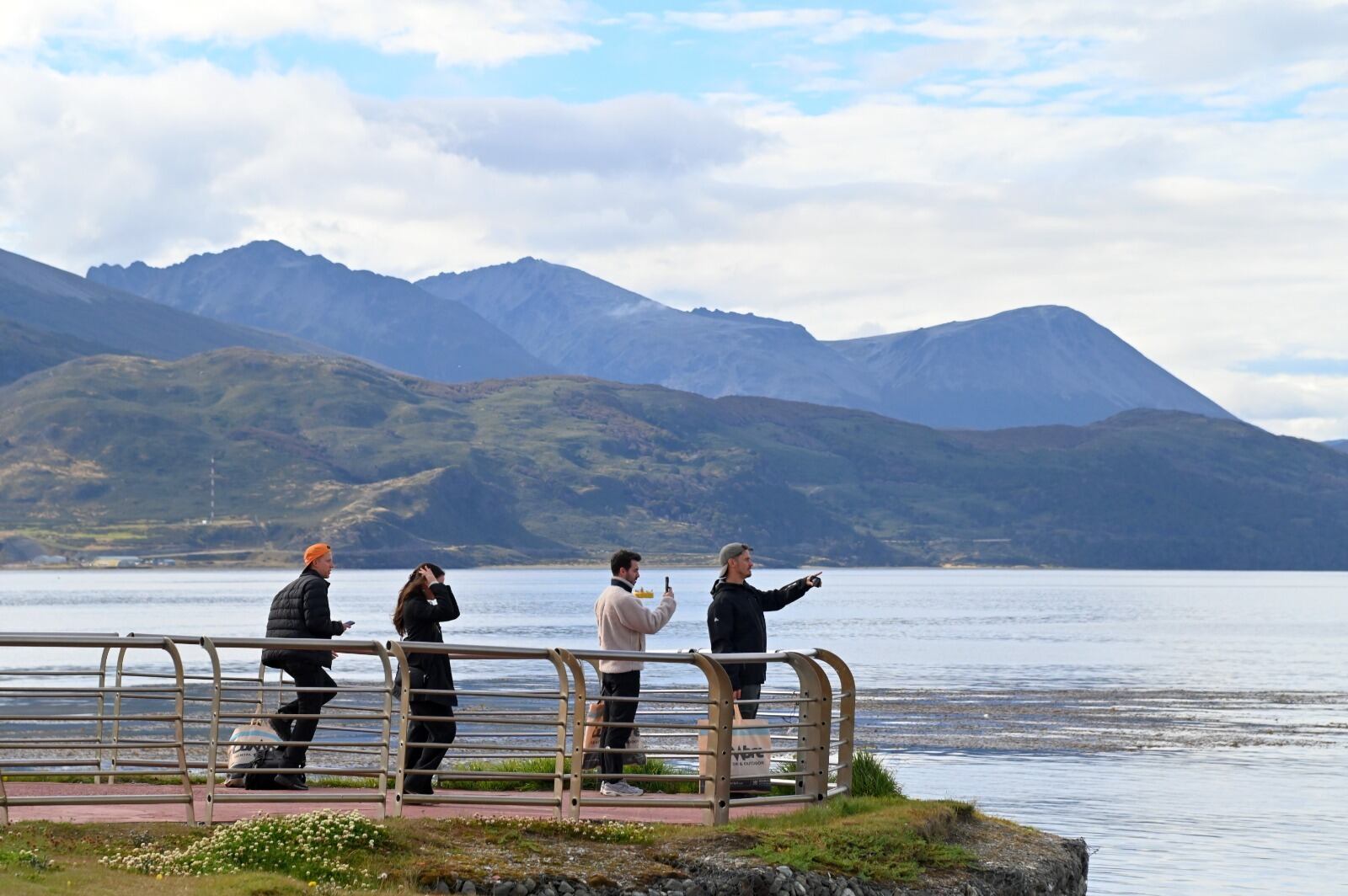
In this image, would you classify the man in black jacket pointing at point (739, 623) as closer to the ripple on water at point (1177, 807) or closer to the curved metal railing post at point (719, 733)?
the curved metal railing post at point (719, 733)

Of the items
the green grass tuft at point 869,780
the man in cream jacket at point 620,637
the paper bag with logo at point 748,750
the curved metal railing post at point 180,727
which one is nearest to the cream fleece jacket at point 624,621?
the man in cream jacket at point 620,637

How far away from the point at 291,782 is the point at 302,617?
1641mm

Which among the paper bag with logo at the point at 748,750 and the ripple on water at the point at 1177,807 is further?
the ripple on water at the point at 1177,807

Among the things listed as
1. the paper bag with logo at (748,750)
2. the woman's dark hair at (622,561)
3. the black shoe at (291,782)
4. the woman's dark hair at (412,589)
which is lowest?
the black shoe at (291,782)

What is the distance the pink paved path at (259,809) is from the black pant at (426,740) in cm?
40

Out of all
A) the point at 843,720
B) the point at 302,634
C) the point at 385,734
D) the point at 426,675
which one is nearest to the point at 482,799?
the point at 385,734

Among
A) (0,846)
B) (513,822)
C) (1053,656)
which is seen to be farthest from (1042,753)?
(1053,656)

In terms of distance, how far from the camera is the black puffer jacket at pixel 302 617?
626 inches

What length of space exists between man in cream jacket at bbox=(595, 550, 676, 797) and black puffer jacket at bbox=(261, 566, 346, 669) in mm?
2534

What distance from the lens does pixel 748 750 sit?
16.2 meters

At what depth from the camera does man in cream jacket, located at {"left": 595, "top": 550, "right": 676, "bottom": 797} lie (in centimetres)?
1625

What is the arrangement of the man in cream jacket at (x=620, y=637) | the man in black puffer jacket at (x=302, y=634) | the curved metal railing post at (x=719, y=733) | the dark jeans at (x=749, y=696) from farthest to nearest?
the dark jeans at (x=749, y=696) < the man in cream jacket at (x=620, y=637) < the man in black puffer jacket at (x=302, y=634) < the curved metal railing post at (x=719, y=733)

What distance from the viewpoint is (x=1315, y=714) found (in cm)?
5169

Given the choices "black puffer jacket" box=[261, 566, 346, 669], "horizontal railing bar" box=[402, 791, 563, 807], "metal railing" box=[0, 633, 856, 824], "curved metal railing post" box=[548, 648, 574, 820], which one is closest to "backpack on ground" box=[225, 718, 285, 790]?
"metal railing" box=[0, 633, 856, 824]
